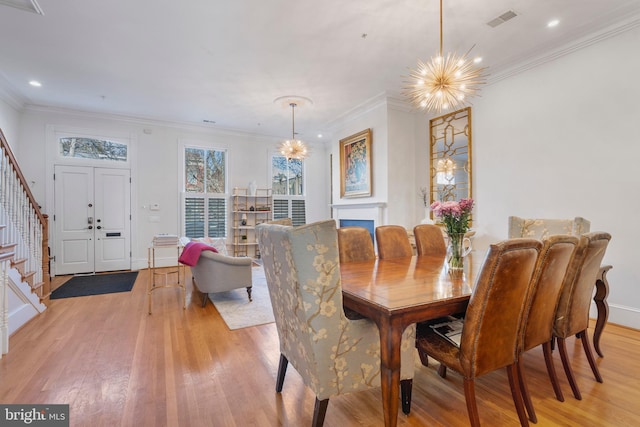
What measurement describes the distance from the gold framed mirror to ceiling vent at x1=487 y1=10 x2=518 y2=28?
155 cm

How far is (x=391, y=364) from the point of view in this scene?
1387 millimetres

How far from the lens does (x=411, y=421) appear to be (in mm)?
1730

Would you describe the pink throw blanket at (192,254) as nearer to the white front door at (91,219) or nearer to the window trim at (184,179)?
the window trim at (184,179)

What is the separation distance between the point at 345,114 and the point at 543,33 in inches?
131

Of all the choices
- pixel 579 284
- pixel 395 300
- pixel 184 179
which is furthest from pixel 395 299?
pixel 184 179

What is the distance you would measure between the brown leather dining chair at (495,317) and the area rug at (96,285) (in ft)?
16.2

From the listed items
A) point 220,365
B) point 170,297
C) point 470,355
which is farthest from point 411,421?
point 170,297

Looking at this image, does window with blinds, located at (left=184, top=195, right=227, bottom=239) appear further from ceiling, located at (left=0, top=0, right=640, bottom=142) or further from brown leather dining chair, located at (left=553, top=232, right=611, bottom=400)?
brown leather dining chair, located at (left=553, top=232, right=611, bottom=400)

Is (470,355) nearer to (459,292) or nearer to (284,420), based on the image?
(459,292)

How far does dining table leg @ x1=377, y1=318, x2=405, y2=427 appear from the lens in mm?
1372

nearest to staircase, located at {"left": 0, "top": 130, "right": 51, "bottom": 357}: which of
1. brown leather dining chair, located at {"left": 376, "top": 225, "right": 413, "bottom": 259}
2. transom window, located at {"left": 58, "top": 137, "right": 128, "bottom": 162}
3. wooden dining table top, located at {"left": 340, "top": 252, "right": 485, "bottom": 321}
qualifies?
transom window, located at {"left": 58, "top": 137, "right": 128, "bottom": 162}

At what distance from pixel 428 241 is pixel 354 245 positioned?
3.14ft

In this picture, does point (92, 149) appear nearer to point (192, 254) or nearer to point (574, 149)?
point (192, 254)

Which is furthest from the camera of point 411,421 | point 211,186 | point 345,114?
point 211,186
